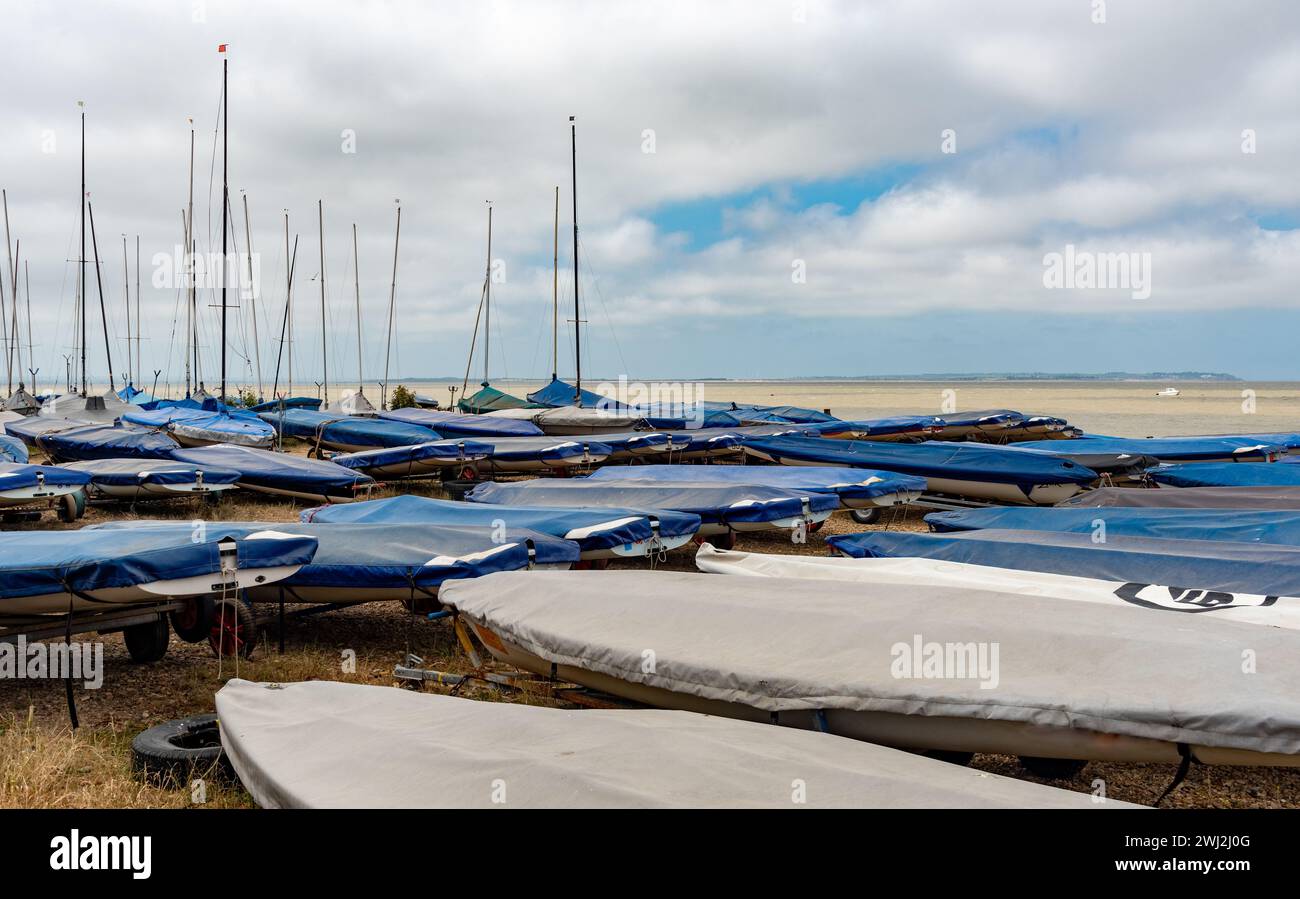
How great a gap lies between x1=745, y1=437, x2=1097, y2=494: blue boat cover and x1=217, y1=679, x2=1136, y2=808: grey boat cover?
43.6ft

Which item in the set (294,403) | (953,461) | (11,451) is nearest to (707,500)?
(953,461)

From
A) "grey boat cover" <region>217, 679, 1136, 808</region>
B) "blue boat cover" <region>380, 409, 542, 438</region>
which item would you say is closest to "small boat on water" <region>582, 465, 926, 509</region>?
"blue boat cover" <region>380, 409, 542, 438</region>

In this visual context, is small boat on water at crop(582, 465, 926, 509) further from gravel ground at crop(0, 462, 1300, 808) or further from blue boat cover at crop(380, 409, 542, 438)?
blue boat cover at crop(380, 409, 542, 438)

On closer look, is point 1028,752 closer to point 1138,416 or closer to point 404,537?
point 404,537

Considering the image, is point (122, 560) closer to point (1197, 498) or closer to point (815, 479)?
point (815, 479)

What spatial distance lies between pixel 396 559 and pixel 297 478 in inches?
373

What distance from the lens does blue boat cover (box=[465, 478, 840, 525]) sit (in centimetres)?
1354

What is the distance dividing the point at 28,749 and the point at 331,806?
3.64m

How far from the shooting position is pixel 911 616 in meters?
6.50

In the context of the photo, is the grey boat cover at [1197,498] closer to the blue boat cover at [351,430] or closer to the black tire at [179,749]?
the black tire at [179,749]

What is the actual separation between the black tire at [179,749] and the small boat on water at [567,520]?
3.60 meters

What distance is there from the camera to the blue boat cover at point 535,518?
35.2 feet

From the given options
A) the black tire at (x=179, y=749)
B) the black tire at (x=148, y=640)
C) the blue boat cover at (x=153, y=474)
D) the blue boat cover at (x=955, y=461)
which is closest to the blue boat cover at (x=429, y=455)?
the blue boat cover at (x=153, y=474)
